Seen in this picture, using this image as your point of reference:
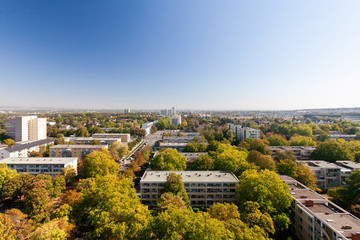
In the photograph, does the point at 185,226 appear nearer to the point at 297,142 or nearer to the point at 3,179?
the point at 3,179

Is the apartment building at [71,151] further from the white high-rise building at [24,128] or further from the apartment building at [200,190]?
the white high-rise building at [24,128]

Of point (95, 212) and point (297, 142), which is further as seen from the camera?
point (297, 142)

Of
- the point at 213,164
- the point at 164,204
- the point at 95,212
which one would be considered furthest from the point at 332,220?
the point at 95,212

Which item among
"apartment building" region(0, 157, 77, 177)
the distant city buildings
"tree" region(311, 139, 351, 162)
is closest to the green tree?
the distant city buildings

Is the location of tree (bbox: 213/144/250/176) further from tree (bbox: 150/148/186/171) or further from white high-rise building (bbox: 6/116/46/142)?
white high-rise building (bbox: 6/116/46/142)

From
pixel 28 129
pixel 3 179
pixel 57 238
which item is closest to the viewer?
pixel 57 238

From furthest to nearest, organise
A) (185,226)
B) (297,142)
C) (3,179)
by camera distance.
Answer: (297,142)
(3,179)
(185,226)

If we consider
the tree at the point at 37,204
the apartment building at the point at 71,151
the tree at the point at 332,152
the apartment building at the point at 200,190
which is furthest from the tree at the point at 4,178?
the tree at the point at 332,152
